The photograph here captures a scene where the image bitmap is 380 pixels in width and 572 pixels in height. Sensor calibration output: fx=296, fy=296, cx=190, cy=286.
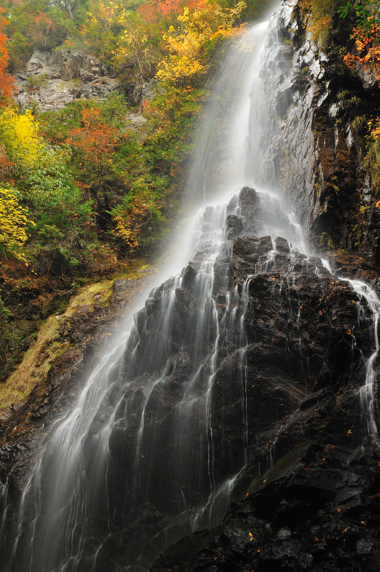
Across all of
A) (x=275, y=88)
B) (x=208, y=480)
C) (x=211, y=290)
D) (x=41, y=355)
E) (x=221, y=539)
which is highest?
(x=275, y=88)

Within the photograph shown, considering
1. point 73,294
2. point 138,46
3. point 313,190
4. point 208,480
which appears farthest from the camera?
point 138,46

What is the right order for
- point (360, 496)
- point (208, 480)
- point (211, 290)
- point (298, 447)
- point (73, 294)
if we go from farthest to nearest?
point (73, 294)
point (211, 290)
point (208, 480)
point (298, 447)
point (360, 496)

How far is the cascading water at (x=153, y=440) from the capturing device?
5.84 m

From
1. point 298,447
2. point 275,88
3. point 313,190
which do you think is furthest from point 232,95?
point 298,447

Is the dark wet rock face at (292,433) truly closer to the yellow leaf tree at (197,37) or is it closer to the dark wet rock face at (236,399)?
the dark wet rock face at (236,399)

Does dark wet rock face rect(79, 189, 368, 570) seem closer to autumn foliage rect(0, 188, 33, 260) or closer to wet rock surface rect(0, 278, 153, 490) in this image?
wet rock surface rect(0, 278, 153, 490)

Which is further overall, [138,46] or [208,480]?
[138,46]

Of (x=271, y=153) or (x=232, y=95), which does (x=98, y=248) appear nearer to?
(x=271, y=153)

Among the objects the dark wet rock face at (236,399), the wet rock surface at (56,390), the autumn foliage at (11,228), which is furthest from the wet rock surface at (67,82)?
the dark wet rock face at (236,399)

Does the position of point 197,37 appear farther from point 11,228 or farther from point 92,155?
point 11,228

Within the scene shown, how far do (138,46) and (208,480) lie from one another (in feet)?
97.0

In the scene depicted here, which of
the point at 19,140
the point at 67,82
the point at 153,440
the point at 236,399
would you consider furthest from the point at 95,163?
the point at 67,82

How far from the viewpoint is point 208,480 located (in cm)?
584

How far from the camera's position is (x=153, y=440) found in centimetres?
637
